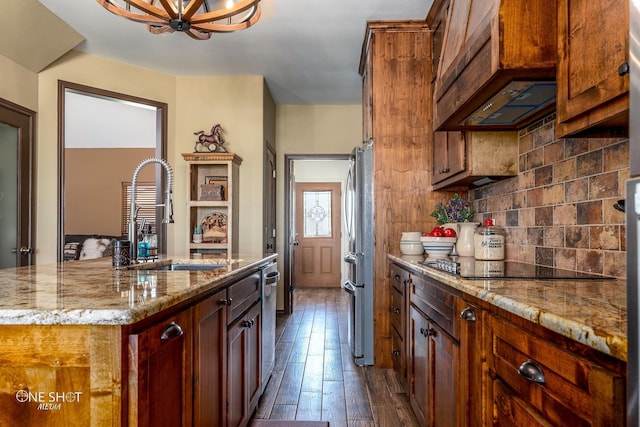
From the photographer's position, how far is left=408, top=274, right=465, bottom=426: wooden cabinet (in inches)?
61.5

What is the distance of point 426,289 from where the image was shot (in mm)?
1980

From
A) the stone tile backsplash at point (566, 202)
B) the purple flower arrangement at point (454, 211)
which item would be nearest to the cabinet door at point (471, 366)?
the stone tile backsplash at point (566, 202)

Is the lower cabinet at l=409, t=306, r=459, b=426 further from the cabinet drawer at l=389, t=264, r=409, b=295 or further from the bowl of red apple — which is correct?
the bowl of red apple

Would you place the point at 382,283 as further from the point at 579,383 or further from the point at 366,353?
the point at 579,383

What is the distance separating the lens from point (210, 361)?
1504 mm

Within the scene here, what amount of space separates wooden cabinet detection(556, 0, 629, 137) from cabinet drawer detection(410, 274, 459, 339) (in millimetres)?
730

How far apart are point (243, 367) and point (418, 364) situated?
35.5 inches

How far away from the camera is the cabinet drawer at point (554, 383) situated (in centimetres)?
73

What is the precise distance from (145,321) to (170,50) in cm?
347

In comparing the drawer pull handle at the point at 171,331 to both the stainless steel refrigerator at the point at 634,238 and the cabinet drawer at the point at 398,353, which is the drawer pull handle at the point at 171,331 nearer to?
Result: the stainless steel refrigerator at the point at 634,238

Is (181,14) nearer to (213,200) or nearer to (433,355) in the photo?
(213,200)

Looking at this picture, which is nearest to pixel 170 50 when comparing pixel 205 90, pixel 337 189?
pixel 205 90

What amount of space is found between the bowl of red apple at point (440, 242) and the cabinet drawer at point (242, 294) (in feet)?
4.00

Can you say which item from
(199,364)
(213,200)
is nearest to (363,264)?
(213,200)
